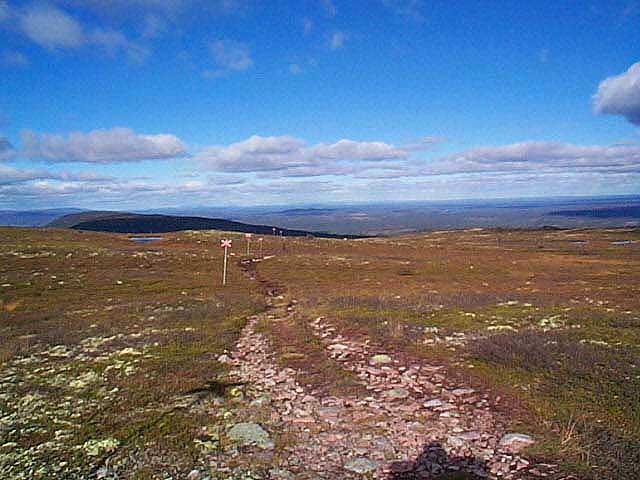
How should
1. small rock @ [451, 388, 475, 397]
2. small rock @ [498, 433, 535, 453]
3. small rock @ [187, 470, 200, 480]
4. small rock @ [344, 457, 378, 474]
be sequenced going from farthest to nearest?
small rock @ [451, 388, 475, 397] < small rock @ [498, 433, 535, 453] < small rock @ [344, 457, 378, 474] < small rock @ [187, 470, 200, 480]

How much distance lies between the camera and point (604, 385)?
14.9 m

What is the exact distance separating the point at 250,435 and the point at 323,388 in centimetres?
407

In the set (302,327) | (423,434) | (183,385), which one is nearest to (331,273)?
(302,327)

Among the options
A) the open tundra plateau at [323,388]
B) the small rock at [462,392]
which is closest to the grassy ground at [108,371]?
the open tundra plateau at [323,388]

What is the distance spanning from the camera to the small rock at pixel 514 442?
1088cm

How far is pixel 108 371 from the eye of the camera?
17641 millimetres

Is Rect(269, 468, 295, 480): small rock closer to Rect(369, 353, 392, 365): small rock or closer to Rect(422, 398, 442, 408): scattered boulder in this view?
Rect(422, 398, 442, 408): scattered boulder

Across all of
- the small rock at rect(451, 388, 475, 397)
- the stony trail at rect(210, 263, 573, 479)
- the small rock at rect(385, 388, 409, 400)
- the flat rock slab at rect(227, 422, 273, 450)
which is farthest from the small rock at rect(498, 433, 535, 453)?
the flat rock slab at rect(227, 422, 273, 450)

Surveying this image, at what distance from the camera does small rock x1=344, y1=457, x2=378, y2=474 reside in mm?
10148

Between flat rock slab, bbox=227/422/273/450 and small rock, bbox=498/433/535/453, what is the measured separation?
6.04m

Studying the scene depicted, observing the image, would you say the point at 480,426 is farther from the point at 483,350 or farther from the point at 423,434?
the point at 483,350

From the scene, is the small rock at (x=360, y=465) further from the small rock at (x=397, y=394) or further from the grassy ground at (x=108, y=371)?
the small rock at (x=397, y=394)

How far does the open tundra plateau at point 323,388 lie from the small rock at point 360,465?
0.15 feet

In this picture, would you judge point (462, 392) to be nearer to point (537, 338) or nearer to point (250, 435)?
point (250, 435)
